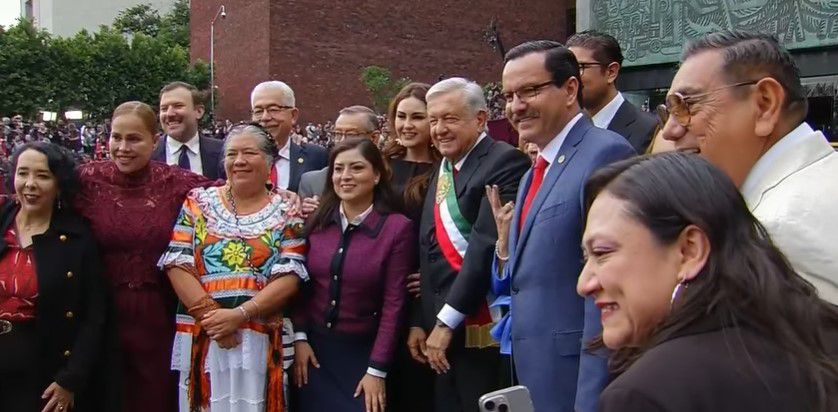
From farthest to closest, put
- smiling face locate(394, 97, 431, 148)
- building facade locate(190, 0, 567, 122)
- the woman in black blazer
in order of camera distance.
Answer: building facade locate(190, 0, 567, 122) < smiling face locate(394, 97, 431, 148) < the woman in black blazer

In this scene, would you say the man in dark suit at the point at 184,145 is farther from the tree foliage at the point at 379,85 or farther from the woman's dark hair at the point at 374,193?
the tree foliage at the point at 379,85

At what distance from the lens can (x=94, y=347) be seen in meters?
4.03

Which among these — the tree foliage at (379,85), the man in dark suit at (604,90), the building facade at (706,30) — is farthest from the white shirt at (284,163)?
the tree foliage at (379,85)

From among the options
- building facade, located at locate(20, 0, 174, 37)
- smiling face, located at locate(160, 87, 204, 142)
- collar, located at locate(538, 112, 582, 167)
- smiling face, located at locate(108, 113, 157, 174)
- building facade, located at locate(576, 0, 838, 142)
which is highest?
building facade, located at locate(20, 0, 174, 37)

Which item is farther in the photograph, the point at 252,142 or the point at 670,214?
the point at 252,142

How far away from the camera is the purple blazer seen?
404 centimetres

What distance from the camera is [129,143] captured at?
13.9 feet

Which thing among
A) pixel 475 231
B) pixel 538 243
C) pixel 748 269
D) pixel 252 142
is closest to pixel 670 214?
pixel 748 269

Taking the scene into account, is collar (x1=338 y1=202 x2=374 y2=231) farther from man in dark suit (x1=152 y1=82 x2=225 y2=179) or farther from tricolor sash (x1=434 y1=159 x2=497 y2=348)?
man in dark suit (x1=152 y1=82 x2=225 y2=179)

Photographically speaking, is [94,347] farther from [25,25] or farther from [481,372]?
[25,25]

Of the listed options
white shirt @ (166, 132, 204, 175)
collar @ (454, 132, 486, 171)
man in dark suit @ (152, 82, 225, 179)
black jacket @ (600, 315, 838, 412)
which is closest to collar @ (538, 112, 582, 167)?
collar @ (454, 132, 486, 171)

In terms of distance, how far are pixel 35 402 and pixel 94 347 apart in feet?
1.21

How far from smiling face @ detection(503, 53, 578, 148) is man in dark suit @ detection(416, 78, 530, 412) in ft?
2.06

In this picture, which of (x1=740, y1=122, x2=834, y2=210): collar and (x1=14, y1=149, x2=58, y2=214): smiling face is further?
(x1=14, y1=149, x2=58, y2=214): smiling face
